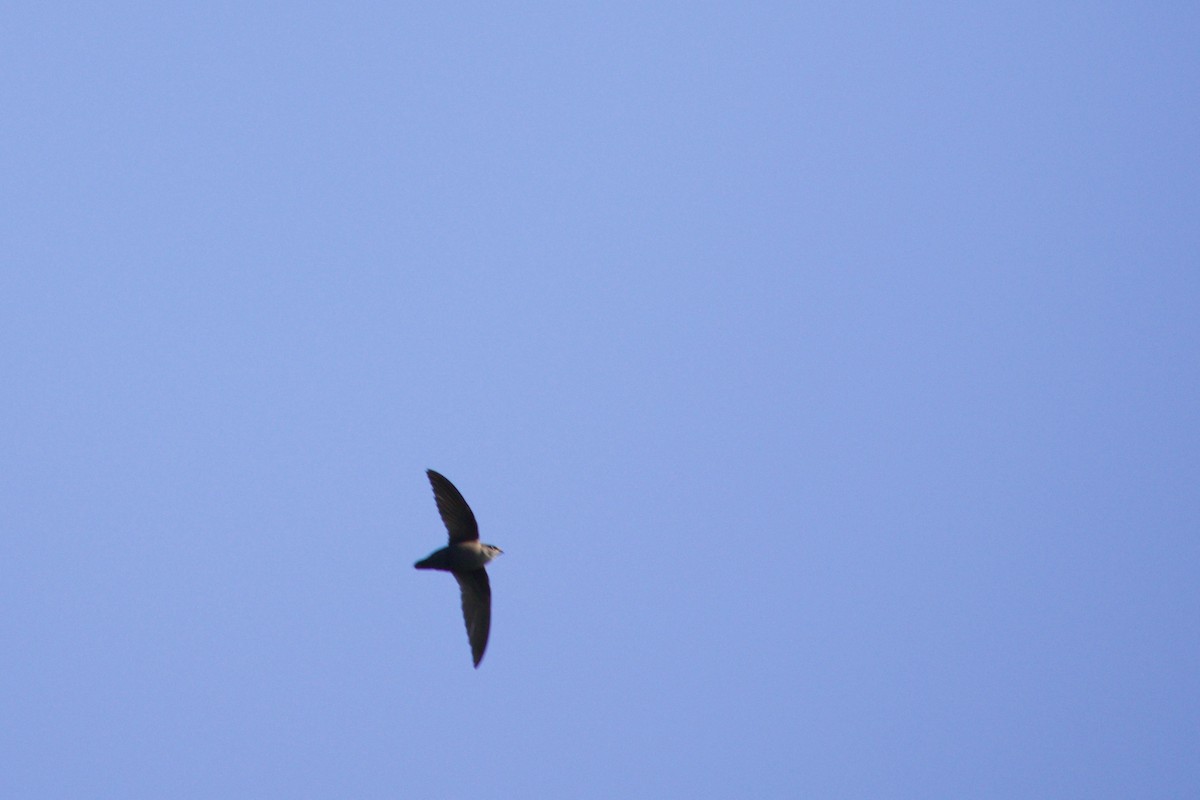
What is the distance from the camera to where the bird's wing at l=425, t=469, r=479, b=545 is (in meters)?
21.3

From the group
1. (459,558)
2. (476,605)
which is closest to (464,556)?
(459,558)

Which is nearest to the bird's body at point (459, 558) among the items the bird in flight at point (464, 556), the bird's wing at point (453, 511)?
the bird in flight at point (464, 556)

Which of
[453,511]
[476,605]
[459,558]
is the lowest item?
[476,605]

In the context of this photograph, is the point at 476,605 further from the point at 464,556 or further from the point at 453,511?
the point at 453,511

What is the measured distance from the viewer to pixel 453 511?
21.4m

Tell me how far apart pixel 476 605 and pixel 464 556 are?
1.23m

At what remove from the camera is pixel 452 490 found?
21297 mm

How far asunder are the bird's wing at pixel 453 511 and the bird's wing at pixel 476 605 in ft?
2.58

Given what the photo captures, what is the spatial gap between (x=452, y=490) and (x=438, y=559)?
4.18ft

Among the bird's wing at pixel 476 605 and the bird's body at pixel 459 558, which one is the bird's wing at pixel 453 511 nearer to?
the bird's body at pixel 459 558

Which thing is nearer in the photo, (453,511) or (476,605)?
(453,511)

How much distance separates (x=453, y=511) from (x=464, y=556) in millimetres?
832

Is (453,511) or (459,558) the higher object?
(453,511)

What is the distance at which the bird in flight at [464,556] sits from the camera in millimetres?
21375
